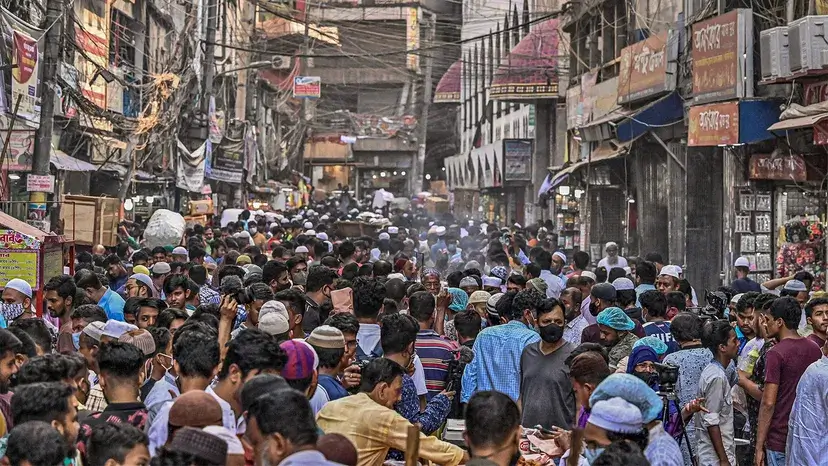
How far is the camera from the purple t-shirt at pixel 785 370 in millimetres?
7660

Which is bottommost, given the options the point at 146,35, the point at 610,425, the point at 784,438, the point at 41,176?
the point at 784,438

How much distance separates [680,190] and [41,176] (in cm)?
1185

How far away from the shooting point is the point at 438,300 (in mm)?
10398

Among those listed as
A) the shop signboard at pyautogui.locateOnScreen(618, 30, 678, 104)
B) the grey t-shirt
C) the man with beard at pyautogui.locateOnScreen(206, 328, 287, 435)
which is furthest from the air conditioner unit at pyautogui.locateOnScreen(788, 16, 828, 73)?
the man with beard at pyautogui.locateOnScreen(206, 328, 287, 435)

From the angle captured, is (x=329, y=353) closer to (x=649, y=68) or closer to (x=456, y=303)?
(x=456, y=303)

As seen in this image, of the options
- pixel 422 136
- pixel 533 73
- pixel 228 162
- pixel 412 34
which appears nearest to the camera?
pixel 533 73

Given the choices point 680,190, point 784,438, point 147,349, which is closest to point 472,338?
point 784,438

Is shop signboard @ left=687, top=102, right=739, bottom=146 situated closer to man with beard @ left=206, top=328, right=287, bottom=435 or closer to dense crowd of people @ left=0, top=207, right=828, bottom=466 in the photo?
dense crowd of people @ left=0, top=207, right=828, bottom=466

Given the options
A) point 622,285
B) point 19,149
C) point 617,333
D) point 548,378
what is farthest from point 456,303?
point 19,149

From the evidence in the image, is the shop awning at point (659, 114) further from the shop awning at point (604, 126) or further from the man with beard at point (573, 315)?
the man with beard at point (573, 315)

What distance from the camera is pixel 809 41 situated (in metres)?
14.9

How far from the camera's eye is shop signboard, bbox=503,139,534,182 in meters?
42.7

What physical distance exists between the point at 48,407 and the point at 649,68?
757 inches

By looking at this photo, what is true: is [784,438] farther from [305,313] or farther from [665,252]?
[665,252]
